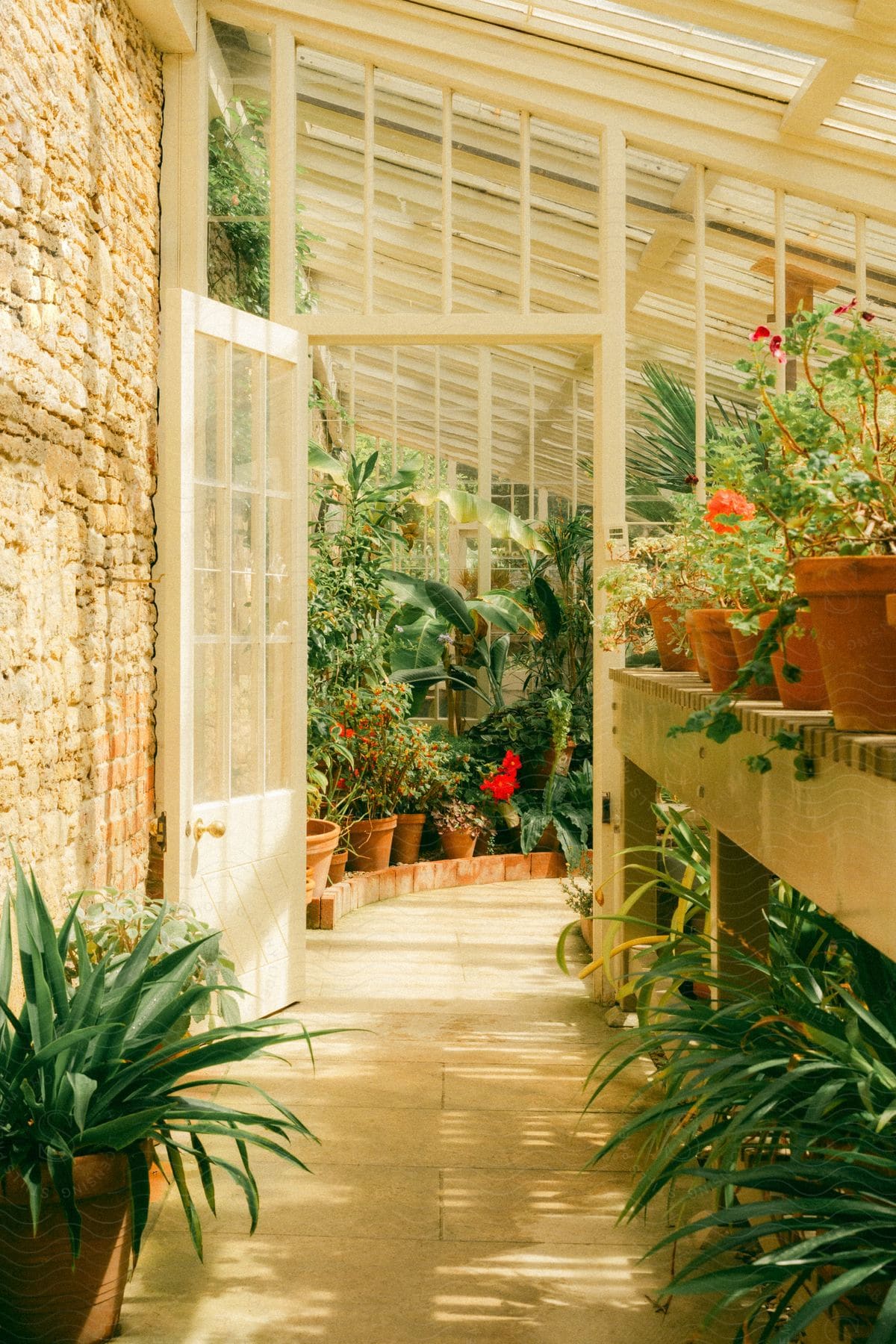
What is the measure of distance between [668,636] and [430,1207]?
1713mm

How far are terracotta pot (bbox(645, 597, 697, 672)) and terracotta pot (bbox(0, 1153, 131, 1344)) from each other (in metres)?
2.03

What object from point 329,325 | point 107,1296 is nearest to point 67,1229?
point 107,1296

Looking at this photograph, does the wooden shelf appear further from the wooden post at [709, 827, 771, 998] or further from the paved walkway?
the paved walkway

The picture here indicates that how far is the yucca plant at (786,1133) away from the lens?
1.75 metres

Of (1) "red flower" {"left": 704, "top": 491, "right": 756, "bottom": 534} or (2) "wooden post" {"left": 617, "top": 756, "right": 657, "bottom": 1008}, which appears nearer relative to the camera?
(1) "red flower" {"left": 704, "top": 491, "right": 756, "bottom": 534}

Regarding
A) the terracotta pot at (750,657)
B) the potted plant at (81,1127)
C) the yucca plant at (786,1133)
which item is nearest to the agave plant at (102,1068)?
the potted plant at (81,1127)

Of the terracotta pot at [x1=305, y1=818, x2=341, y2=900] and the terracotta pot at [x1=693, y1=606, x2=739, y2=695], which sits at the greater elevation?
the terracotta pot at [x1=693, y1=606, x2=739, y2=695]

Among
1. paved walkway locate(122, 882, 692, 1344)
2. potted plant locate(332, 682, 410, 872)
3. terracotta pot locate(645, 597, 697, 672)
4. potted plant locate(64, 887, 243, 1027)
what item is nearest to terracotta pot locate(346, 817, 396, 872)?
potted plant locate(332, 682, 410, 872)

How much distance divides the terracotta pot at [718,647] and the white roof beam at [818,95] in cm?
225

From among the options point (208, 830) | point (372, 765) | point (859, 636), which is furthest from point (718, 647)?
point (372, 765)

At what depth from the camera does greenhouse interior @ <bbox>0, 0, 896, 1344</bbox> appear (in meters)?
2.04

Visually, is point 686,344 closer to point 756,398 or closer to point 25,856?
point 756,398

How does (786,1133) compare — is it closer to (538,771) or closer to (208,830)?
(208,830)

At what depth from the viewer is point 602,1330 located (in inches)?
93.8
